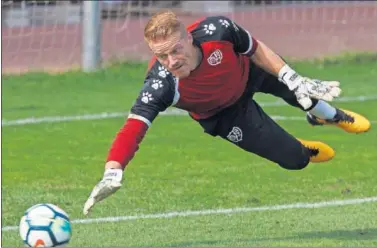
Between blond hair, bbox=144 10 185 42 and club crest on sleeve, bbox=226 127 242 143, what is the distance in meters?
1.18

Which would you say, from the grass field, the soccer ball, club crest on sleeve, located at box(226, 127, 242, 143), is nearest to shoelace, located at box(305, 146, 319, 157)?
the grass field

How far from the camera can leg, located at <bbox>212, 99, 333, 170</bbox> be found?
28.4 feet

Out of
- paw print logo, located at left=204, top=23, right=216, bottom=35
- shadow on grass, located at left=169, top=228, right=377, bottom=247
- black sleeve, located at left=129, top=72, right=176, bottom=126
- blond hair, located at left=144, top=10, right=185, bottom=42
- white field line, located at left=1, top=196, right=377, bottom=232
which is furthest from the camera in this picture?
white field line, located at left=1, top=196, right=377, bottom=232

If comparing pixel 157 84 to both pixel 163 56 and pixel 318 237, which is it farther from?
pixel 318 237

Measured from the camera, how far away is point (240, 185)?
34.2 feet

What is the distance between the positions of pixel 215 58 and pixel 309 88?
0.67 metres

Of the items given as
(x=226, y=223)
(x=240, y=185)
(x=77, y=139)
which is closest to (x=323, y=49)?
(x=77, y=139)

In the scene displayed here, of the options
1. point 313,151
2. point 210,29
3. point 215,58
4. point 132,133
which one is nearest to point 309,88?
point 215,58

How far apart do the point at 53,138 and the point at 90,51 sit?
4.39 m

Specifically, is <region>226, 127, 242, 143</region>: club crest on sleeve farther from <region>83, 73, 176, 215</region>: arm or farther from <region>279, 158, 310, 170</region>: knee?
<region>83, 73, 176, 215</region>: arm

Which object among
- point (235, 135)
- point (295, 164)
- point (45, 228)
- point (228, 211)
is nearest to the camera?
point (45, 228)

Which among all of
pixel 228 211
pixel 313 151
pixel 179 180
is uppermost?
pixel 313 151

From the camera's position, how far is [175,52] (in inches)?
303

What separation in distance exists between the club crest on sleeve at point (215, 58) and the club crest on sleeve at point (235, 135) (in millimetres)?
701
